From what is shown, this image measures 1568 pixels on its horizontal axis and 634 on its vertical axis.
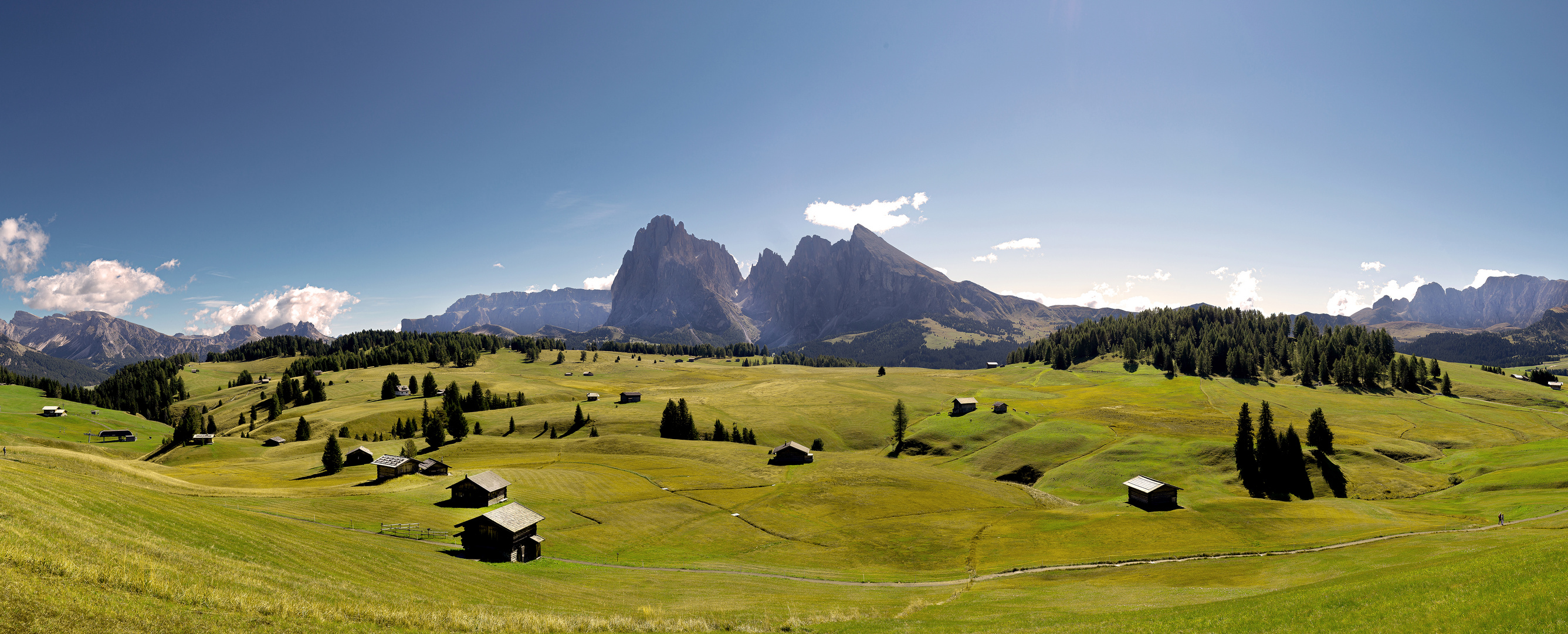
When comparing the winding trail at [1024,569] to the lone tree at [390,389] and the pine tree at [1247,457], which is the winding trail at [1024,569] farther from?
the lone tree at [390,389]

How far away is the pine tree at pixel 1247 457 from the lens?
291 feet

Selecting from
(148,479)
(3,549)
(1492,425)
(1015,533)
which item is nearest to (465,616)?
(3,549)

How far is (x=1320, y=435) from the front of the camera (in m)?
97.1

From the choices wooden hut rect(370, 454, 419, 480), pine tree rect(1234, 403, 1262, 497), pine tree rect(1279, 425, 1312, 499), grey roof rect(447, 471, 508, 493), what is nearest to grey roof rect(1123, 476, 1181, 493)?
pine tree rect(1234, 403, 1262, 497)

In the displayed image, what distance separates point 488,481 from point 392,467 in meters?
25.4

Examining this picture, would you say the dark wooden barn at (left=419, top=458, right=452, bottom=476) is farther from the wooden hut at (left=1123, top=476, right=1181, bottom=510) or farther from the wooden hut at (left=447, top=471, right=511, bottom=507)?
the wooden hut at (left=1123, top=476, right=1181, bottom=510)

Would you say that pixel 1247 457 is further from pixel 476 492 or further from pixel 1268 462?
pixel 476 492

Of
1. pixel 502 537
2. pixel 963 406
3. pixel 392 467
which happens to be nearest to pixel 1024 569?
pixel 502 537

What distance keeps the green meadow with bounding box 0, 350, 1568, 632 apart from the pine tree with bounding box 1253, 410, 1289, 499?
13.4 feet

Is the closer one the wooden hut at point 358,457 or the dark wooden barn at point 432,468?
the dark wooden barn at point 432,468

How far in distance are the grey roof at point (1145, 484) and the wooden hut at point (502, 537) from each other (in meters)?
78.0

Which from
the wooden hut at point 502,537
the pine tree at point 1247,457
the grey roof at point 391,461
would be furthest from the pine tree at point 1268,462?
the grey roof at point 391,461

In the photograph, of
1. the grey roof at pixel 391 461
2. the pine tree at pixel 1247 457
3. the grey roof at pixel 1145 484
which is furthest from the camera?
the grey roof at pixel 391 461

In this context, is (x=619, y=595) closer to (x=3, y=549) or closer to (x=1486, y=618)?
(x=3, y=549)
